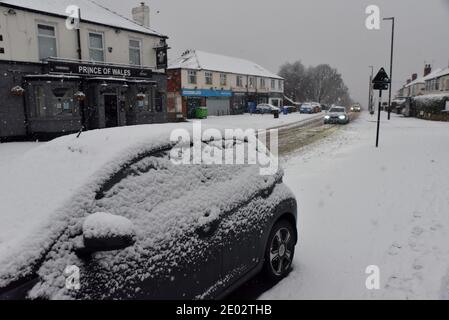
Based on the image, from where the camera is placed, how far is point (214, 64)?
155 ft

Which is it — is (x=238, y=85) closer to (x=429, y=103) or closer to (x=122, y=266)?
(x=429, y=103)

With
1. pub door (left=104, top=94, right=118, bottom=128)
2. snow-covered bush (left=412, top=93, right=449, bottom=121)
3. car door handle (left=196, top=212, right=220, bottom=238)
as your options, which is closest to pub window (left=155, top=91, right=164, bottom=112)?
pub door (left=104, top=94, right=118, bottom=128)

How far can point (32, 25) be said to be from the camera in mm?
19469

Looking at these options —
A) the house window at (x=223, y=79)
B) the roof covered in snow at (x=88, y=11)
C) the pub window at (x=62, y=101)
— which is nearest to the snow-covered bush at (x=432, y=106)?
the house window at (x=223, y=79)

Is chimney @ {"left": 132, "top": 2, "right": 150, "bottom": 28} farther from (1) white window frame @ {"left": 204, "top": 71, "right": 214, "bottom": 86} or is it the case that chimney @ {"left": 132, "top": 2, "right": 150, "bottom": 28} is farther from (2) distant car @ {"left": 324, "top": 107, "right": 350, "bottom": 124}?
(2) distant car @ {"left": 324, "top": 107, "right": 350, "bottom": 124}

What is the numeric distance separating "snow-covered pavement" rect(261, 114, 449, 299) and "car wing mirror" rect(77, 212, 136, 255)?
196 centimetres

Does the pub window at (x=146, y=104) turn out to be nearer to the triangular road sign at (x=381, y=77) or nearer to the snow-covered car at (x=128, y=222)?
the triangular road sign at (x=381, y=77)

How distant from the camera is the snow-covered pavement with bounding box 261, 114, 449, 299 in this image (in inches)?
150

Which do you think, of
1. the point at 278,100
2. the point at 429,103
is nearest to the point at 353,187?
the point at 429,103

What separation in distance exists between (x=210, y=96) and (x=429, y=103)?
975 inches

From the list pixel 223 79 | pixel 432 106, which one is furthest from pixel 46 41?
pixel 432 106

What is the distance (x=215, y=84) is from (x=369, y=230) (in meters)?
41.8
